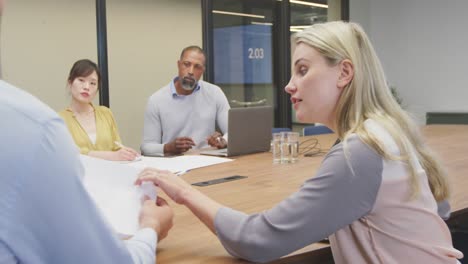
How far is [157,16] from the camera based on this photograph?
5.71m

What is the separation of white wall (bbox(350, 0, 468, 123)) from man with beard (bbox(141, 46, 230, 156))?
157 inches

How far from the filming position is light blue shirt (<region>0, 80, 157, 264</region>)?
688 mm

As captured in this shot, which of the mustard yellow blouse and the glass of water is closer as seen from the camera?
the glass of water

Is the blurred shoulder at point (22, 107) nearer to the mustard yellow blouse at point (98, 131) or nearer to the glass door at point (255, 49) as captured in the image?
the mustard yellow blouse at point (98, 131)

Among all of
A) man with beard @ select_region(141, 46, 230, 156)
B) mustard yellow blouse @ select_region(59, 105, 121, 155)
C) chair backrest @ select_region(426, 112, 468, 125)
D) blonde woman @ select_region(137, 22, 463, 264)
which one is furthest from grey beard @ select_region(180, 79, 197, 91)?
chair backrest @ select_region(426, 112, 468, 125)

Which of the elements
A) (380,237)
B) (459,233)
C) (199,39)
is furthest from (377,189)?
(199,39)

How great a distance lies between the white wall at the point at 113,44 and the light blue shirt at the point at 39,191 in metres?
3.73

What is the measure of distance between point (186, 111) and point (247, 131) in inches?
42.5

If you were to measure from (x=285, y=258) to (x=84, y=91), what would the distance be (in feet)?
8.58

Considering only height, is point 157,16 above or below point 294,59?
above

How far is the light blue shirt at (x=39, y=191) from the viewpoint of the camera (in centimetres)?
69

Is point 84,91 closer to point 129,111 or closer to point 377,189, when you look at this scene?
point 129,111

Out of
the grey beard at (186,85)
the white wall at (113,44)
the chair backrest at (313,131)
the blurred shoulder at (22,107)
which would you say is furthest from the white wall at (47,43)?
the blurred shoulder at (22,107)

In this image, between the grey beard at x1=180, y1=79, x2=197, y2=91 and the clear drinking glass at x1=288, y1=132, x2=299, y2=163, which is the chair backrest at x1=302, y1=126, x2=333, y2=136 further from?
the clear drinking glass at x1=288, y1=132, x2=299, y2=163
